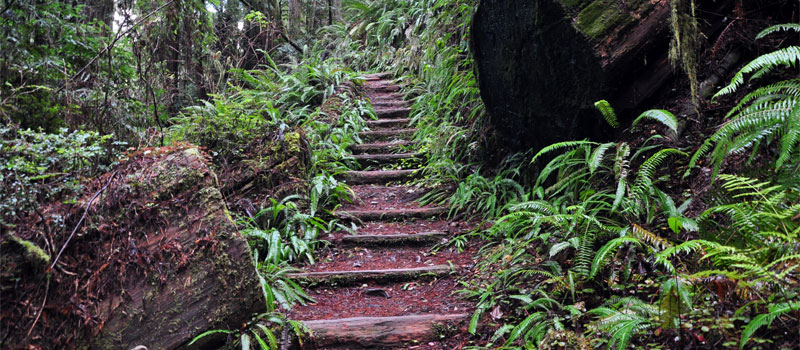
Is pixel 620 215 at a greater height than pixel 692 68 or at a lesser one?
lesser

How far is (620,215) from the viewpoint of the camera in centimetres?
299

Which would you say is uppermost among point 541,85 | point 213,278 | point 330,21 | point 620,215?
point 330,21

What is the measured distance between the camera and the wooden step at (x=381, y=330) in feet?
9.64

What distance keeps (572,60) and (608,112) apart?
60 centimetres

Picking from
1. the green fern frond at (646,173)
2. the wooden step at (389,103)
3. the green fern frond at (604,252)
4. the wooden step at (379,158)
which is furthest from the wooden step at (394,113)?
the green fern frond at (604,252)

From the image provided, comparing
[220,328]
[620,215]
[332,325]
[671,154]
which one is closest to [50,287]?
[220,328]

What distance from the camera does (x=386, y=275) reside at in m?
3.89

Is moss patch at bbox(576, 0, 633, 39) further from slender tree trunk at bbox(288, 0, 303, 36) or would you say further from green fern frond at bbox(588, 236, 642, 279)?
slender tree trunk at bbox(288, 0, 303, 36)

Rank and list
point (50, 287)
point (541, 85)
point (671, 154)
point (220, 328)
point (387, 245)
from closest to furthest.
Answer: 1. point (50, 287)
2. point (220, 328)
3. point (671, 154)
4. point (541, 85)
5. point (387, 245)

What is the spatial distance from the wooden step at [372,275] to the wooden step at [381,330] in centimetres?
80

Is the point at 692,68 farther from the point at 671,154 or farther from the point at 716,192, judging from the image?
the point at 716,192

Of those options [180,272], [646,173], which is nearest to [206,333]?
[180,272]

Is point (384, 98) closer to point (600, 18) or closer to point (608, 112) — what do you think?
point (600, 18)

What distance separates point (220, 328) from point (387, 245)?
2.09 meters
